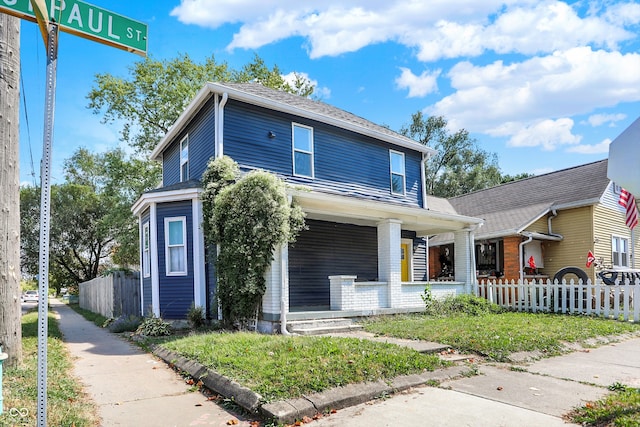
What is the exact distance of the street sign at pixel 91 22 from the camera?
10.1 feet

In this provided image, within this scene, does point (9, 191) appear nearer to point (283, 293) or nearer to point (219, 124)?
point (283, 293)

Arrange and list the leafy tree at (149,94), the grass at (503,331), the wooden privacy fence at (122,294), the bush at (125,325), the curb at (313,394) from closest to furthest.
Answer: the curb at (313,394)
the grass at (503,331)
the bush at (125,325)
the wooden privacy fence at (122,294)
the leafy tree at (149,94)

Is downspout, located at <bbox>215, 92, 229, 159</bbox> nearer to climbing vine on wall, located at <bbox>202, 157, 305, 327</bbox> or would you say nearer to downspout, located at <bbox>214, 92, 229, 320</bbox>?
downspout, located at <bbox>214, 92, 229, 320</bbox>

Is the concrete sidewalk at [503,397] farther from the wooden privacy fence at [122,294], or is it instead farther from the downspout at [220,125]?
the wooden privacy fence at [122,294]

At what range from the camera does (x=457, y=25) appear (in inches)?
434

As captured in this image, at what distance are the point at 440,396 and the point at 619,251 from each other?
18.5 metres

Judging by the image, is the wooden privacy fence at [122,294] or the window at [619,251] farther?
the window at [619,251]

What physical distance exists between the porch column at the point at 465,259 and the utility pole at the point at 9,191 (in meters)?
11.5

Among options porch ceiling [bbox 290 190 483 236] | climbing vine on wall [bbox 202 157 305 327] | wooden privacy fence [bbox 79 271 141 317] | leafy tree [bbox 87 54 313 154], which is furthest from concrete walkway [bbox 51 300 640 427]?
leafy tree [bbox 87 54 313 154]

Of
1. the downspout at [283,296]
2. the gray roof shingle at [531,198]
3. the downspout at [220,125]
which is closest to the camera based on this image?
the downspout at [283,296]

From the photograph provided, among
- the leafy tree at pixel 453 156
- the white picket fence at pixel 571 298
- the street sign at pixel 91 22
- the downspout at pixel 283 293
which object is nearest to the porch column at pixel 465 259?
the white picket fence at pixel 571 298

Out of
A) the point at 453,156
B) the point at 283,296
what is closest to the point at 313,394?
the point at 283,296

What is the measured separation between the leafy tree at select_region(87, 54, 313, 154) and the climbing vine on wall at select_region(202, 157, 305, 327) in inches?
647

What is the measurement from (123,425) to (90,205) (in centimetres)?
3167
